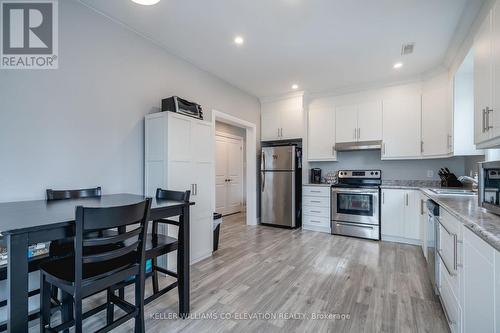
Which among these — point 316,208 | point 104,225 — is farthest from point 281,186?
point 104,225

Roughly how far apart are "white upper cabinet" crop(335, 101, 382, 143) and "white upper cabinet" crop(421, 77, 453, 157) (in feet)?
→ 2.08

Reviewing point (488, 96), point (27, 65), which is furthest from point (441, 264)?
point (27, 65)

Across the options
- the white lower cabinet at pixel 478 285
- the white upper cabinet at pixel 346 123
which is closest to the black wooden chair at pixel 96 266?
the white lower cabinet at pixel 478 285

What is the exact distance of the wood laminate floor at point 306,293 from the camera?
5.81 ft

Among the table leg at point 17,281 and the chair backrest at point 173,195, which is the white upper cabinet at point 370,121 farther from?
the table leg at point 17,281

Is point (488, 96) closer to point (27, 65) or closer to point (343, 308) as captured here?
point (343, 308)

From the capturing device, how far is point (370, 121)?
13.6 ft

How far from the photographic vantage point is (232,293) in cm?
221

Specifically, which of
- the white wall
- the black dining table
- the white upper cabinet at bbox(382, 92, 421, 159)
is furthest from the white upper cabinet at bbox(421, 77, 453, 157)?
the black dining table

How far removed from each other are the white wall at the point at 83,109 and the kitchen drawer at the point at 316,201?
2.95 metres

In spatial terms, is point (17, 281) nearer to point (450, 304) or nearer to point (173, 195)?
point (173, 195)

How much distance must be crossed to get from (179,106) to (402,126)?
11.5ft

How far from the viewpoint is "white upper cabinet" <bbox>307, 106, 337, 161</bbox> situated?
4.48 meters

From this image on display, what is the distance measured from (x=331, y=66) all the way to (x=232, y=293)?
326 centimetres
